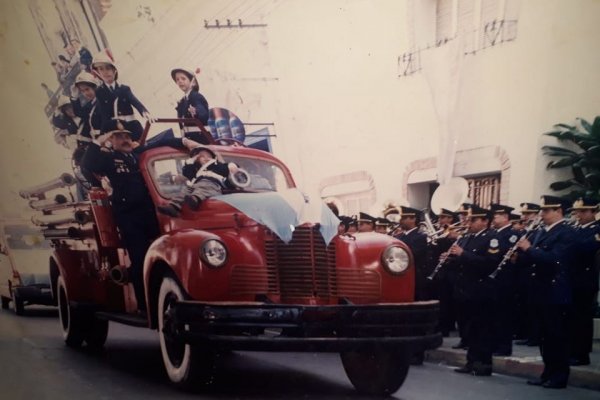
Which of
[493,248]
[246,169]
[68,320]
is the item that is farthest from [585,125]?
[68,320]

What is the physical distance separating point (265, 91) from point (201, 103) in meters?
0.28

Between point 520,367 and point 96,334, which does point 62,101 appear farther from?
point 520,367

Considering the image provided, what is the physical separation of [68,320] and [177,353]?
54cm

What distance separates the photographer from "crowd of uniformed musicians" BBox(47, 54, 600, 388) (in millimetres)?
3588

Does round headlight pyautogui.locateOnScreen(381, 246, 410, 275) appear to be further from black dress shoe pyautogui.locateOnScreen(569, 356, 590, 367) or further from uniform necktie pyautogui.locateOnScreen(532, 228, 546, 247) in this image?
black dress shoe pyautogui.locateOnScreen(569, 356, 590, 367)

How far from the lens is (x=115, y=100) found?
3596 millimetres

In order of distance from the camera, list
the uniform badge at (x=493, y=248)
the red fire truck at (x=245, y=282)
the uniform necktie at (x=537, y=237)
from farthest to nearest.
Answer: the uniform badge at (x=493, y=248)
the uniform necktie at (x=537, y=237)
the red fire truck at (x=245, y=282)

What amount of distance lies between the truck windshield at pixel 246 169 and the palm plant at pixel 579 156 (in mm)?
1128

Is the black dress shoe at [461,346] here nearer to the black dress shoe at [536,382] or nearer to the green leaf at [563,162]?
the black dress shoe at [536,382]

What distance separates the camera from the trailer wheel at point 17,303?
3599mm

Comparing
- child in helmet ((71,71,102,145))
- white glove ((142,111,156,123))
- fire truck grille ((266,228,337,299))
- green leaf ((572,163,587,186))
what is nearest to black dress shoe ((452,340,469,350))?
fire truck grille ((266,228,337,299))

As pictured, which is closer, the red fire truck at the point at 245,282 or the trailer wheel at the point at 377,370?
the red fire truck at the point at 245,282

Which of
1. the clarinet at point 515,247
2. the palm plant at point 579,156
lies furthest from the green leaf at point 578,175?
the clarinet at point 515,247

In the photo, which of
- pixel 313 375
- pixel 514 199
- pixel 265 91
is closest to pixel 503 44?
pixel 514 199
